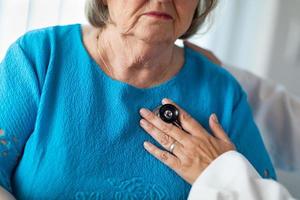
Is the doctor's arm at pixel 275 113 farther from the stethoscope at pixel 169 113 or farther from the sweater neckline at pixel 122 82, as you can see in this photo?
the stethoscope at pixel 169 113

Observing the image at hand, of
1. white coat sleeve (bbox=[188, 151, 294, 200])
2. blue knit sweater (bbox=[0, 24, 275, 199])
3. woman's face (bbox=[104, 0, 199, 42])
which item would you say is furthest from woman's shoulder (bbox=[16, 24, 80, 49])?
white coat sleeve (bbox=[188, 151, 294, 200])

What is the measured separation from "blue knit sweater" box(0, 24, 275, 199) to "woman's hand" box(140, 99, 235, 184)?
2 cm

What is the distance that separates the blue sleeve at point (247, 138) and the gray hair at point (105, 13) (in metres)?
0.26

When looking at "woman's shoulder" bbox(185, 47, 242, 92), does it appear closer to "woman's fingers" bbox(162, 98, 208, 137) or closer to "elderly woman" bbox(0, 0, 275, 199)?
"elderly woman" bbox(0, 0, 275, 199)

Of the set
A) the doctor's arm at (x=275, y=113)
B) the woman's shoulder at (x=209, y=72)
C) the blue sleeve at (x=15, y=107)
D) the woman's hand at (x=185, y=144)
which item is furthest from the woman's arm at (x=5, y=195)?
the doctor's arm at (x=275, y=113)

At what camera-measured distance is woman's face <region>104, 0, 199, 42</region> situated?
1116mm

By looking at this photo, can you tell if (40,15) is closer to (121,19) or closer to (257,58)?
(121,19)

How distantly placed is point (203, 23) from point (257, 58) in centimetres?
59

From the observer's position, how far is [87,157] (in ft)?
3.67

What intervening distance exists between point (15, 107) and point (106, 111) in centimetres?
23

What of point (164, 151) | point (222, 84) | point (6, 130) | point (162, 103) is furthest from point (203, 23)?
point (6, 130)

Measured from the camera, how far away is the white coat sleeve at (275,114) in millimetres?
1527

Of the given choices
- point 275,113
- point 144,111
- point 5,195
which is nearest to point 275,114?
point 275,113

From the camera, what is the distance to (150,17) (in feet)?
3.66
